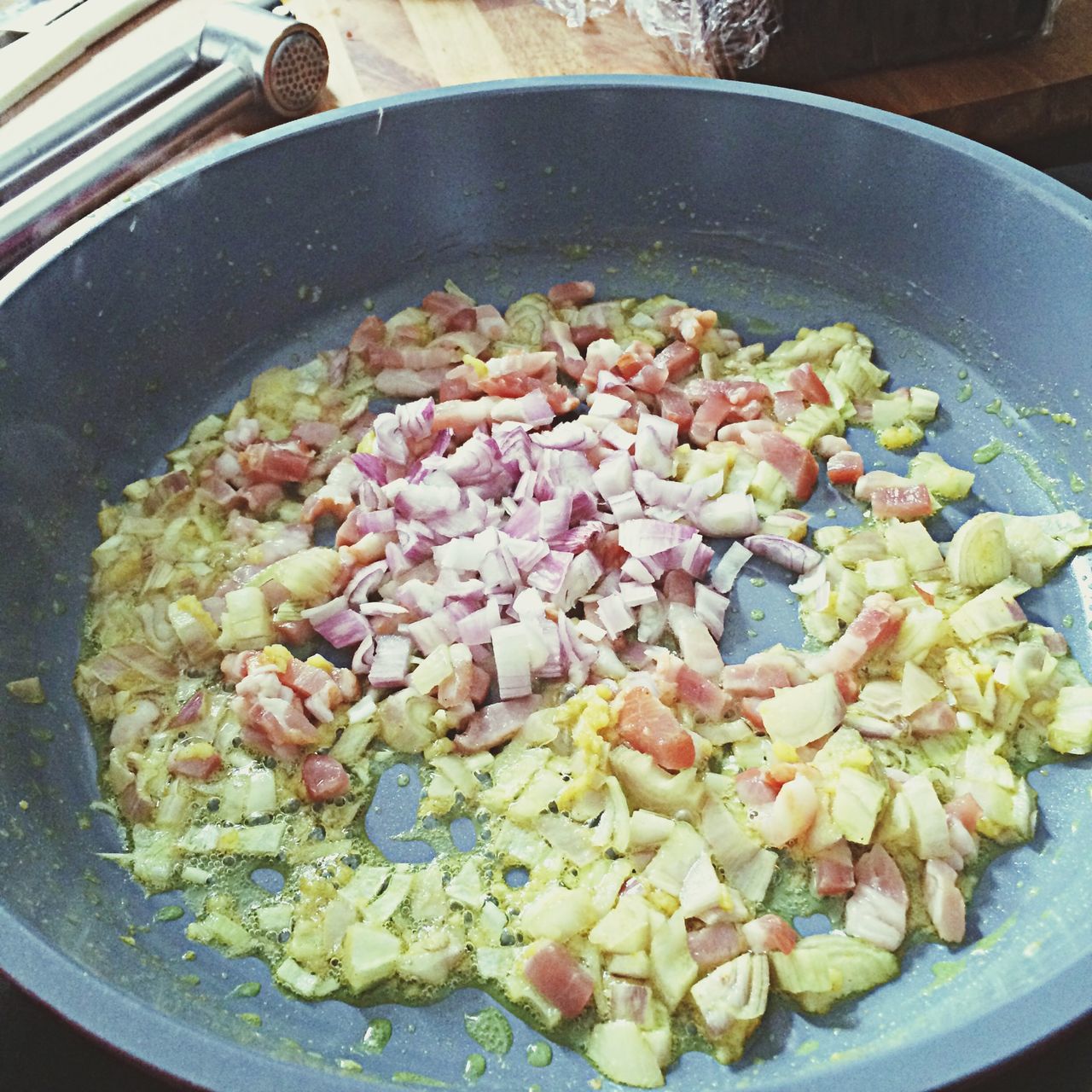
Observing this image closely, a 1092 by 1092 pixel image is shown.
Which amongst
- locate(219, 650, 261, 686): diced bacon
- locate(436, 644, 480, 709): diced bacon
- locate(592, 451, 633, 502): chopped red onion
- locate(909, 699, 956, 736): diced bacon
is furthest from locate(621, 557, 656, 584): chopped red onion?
locate(219, 650, 261, 686): diced bacon

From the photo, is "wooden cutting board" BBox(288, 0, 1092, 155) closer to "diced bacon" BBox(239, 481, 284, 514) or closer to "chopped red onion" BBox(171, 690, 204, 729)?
"diced bacon" BBox(239, 481, 284, 514)

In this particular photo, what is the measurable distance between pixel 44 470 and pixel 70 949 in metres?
0.62

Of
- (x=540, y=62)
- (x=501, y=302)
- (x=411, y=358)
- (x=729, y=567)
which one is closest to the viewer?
(x=729, y=567)

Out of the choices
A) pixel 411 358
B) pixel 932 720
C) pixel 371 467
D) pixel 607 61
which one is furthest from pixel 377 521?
pixel 607 61

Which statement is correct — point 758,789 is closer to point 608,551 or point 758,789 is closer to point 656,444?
point 608,551

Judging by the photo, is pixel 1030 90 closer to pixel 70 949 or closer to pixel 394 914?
pixel 394 914

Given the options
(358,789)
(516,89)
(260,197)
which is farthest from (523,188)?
(358,789)

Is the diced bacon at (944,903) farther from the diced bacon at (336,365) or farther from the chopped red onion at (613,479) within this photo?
the diced bacon at (336,365)

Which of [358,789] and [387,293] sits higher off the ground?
[387,293]

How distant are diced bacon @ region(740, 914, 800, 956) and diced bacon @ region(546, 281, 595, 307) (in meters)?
0.90

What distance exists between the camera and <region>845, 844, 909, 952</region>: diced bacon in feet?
3.06

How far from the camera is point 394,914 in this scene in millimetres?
975

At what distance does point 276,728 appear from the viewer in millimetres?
1064

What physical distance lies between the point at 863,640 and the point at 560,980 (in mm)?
460
